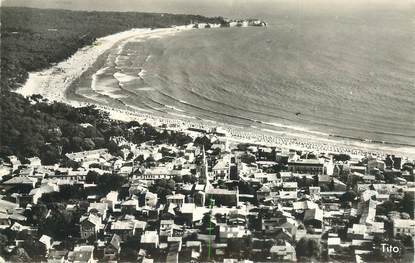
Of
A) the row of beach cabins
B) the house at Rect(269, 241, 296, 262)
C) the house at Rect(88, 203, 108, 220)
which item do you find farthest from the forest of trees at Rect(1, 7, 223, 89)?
the house at Rect(269, 241, 296, 262)

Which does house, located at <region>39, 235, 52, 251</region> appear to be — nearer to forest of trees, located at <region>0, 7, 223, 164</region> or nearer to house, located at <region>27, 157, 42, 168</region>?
house, located at <region>27, 157, 42, 168</region>

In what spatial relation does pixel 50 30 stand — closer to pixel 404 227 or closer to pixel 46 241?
pixel 46 241

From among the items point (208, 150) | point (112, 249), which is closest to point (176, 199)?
point (112, 249)

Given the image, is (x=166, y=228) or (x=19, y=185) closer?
(x=166, y=228)

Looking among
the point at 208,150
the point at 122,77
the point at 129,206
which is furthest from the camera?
the point at 122,77

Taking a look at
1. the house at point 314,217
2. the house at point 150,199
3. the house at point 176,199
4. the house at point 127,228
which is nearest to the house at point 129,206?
the house at point 150,199
